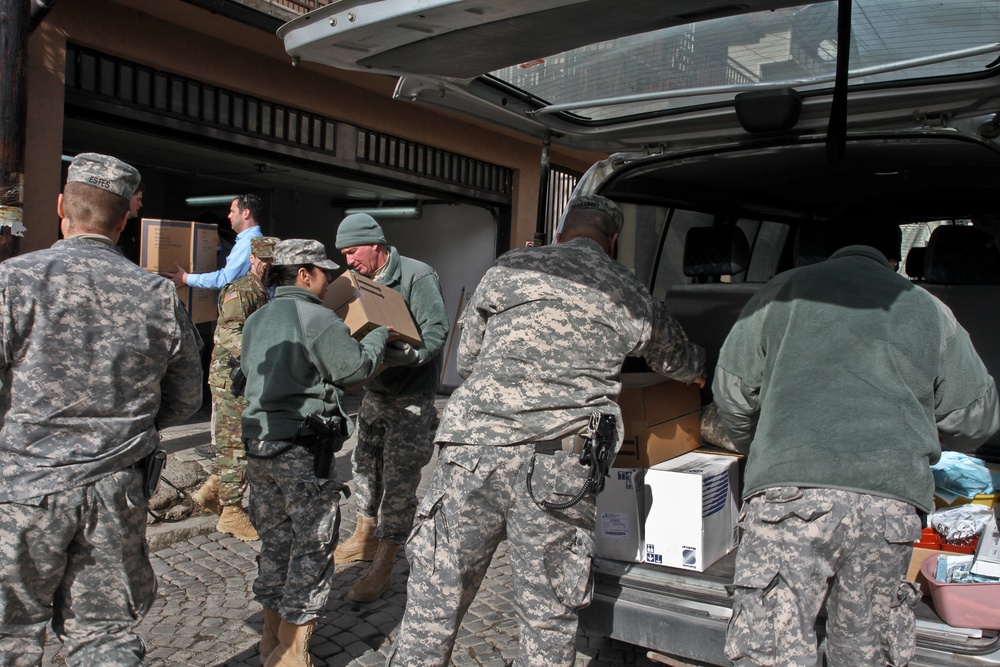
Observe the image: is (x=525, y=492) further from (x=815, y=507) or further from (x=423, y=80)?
(x=423, y=80)

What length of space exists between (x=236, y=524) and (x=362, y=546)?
0.90 m

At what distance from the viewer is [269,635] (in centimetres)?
344

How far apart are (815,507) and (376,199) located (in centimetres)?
948

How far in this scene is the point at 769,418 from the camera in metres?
Answer: 2.55

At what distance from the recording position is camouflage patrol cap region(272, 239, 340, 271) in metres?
3.40

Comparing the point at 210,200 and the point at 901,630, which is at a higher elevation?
the point at 210,200

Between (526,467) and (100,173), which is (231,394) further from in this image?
(526,467)

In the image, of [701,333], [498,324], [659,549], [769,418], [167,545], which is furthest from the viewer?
[167,545]

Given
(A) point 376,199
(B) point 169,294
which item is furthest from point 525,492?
(A) point 376,199

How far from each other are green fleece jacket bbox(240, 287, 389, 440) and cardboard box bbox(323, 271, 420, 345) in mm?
202

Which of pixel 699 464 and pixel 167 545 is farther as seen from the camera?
pixel 167 545

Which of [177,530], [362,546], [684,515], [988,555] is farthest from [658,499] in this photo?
[177,530]

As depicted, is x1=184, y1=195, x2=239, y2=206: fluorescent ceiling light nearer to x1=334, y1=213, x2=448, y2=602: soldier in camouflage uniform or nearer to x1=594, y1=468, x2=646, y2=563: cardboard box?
x1=334, y1=213, x2=448, y2=602: soldier in camouflage uniform

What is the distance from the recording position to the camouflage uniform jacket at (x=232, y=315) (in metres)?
5.07
